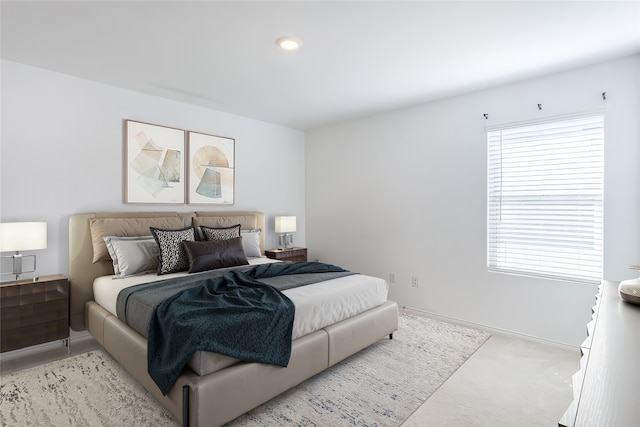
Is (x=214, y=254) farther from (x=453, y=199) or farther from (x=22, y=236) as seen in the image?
(x=453, y=199)

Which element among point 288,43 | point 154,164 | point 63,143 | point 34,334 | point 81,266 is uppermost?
point 288,43

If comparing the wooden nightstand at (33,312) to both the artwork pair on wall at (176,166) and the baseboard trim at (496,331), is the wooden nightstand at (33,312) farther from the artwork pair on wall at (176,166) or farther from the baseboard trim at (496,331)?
the baseboard trim at (496,331)

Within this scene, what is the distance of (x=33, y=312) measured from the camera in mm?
2736

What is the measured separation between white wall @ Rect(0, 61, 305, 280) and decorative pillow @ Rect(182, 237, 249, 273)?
0.94 meters

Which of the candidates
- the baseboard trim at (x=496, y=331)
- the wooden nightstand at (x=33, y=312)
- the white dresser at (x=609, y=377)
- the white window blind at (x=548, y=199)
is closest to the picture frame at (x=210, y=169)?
the wooden nightstand at (x=33, y=312)

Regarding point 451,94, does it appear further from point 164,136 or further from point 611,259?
point 164,136

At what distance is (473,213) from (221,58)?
9.70ft

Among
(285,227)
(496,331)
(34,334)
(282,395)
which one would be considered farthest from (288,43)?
(496,331)

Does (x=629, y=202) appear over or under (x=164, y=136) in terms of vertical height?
under

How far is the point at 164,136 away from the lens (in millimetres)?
3795

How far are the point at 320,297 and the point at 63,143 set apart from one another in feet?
9.41

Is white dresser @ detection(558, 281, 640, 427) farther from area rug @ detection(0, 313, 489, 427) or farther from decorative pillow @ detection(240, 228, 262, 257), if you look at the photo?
decorative pillow @ detection(240, 228, 262, 257)

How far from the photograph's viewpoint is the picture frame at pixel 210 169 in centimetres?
405

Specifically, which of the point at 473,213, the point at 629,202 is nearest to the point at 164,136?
the point at 473,213
